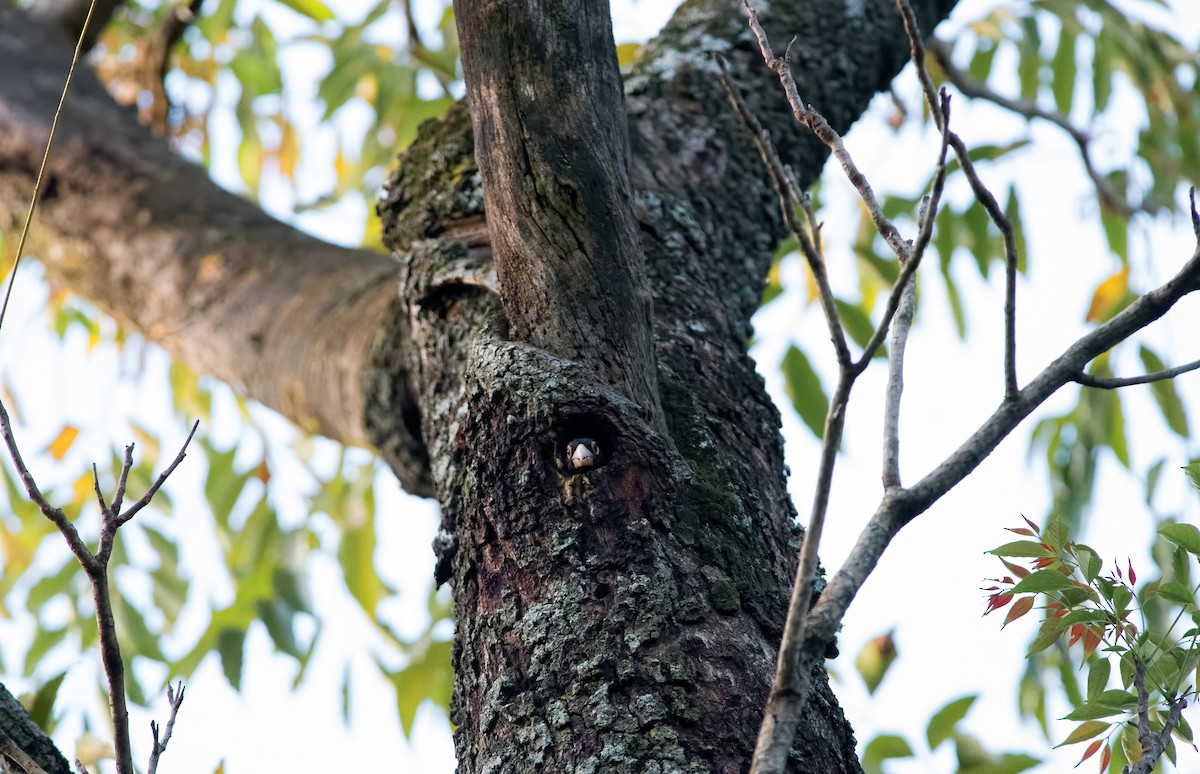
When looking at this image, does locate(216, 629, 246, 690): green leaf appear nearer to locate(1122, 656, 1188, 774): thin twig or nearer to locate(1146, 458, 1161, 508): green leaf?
locate(1122, 656, 1188, 774): thin twig

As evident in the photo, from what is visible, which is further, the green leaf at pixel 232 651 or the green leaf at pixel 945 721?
the green leaf at pixel 232 651

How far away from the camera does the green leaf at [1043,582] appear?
91 cm

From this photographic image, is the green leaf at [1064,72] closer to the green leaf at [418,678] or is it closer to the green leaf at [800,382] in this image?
the green leaf at [800,382]

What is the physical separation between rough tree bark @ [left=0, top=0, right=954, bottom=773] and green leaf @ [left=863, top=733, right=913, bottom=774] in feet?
2.37

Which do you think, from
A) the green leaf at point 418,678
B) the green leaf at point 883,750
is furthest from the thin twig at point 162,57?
the green leaf at point 883,750

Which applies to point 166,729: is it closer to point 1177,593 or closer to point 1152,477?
point 1177,593

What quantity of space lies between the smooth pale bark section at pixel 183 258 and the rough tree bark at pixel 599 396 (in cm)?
7

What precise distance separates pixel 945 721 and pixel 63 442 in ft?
7.46

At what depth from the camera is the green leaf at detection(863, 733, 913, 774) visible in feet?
5.60

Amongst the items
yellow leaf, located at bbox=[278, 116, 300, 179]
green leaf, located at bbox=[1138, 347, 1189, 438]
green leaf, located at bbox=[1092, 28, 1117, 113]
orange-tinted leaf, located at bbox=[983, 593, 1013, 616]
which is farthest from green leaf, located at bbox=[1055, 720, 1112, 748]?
yellow leaf, located at bbox=[278, 116, 300, 179]

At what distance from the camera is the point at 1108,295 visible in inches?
97.0

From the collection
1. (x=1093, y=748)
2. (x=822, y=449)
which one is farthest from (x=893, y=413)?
(x=1093, y=748)

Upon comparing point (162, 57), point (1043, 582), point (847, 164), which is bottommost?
point (1043, 582)

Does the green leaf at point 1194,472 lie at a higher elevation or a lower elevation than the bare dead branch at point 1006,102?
lower
